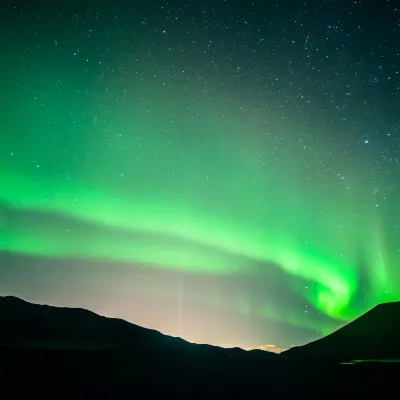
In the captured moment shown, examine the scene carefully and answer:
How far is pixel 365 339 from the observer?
88688 mm

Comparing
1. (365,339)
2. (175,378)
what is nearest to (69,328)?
(175,378)

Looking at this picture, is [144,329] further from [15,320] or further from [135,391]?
[135,391]

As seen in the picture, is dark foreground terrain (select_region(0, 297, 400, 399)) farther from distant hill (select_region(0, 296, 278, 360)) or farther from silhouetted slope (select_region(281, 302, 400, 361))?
silhouetted slope (select_region(281, 302, 400, 361))

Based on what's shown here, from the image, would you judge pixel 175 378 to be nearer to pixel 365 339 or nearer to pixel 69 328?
pixel 69 328

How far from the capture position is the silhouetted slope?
79875 millimetres

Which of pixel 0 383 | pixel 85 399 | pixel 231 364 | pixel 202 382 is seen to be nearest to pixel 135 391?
pixel 85 399

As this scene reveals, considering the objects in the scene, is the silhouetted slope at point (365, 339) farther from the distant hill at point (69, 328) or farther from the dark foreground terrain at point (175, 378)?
the dark foreground terrain at point (175, 378)

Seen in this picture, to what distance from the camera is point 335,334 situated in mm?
100625

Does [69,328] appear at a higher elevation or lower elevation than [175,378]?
higher

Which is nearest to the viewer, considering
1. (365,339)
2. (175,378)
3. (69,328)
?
(175,378)

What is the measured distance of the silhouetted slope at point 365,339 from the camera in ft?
262

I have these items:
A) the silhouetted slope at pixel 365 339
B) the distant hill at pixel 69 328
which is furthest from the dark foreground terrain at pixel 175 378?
the silhouetted slope at pixel 365 339

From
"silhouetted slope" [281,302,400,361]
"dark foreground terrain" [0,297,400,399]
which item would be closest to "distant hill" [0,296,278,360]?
"silhouetted slope" [281,302,400,361]

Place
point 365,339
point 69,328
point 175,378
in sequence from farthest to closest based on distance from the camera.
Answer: point 365,339 < point 69,328 < point 175,378
